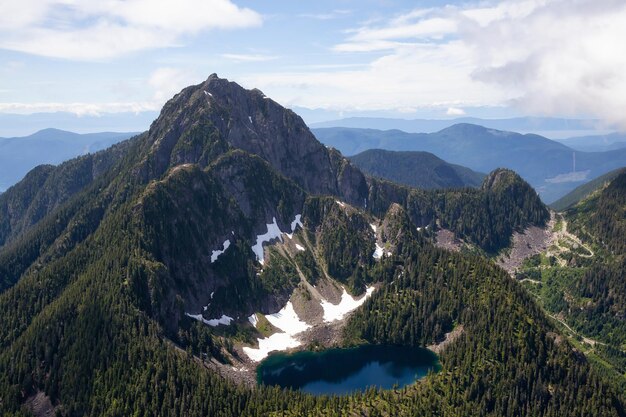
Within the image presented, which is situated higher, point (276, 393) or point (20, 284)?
point (20, 284)

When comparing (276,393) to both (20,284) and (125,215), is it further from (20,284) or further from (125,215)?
(20,284)

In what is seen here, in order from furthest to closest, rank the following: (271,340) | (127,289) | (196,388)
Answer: (271,340) < (127,289) < (196,388)

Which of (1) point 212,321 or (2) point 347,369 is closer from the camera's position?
(2) point 347,369

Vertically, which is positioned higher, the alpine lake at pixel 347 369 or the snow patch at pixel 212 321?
the snow patch at pixel 212 321

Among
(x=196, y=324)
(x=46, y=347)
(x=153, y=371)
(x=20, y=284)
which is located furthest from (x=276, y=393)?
(x=20, y=284)

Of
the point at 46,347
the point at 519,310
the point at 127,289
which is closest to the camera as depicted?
the point at 46,347

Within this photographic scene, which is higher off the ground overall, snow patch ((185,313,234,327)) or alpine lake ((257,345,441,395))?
snow patch ((185,313,234,327))

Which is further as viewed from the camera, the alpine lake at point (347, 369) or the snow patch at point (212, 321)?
the snow patch at point (212, 321)

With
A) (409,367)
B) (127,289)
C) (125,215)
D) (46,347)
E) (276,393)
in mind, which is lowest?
(409,367)
